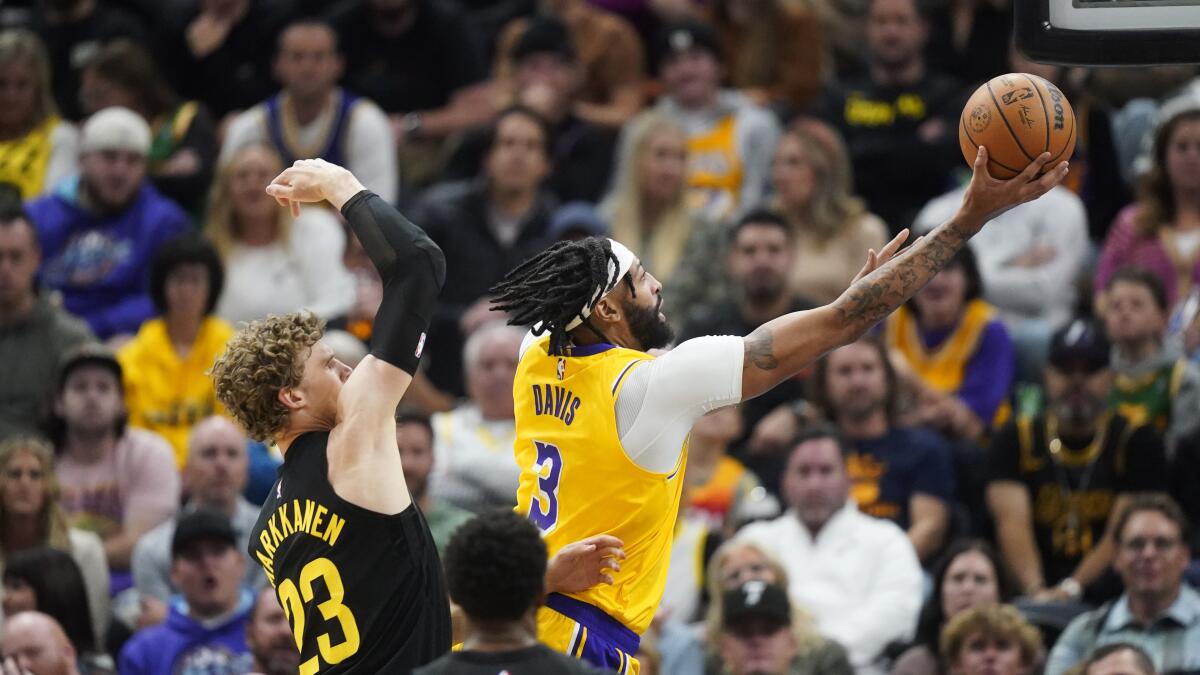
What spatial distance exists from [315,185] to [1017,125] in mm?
2186

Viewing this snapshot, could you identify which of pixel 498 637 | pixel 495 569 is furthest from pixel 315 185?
pixel 498 637

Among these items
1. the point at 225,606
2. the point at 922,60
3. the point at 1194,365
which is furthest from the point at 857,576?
the point at 922,60

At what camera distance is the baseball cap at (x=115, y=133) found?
1301 cm

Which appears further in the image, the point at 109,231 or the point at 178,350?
the point at 109,231

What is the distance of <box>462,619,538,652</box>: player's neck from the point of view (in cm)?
556

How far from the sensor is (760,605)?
9.84 meters

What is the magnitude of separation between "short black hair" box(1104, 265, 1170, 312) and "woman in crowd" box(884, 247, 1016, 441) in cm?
89

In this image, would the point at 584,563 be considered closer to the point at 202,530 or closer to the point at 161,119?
the point at 202,530

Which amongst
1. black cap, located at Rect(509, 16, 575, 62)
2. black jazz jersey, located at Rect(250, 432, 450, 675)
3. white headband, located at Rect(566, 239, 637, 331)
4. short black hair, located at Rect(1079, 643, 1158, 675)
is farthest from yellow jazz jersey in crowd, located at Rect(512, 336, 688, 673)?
black cap, located at Rect(509, 16, 575, 62)

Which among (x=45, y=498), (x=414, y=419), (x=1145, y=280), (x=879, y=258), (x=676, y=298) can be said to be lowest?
(x=45, y=498)

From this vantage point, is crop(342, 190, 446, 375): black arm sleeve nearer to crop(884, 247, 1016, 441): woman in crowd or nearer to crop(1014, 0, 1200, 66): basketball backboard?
crop(1014, 0, 1200, 66): basketball backboard

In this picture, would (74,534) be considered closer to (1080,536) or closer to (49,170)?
(49,170)

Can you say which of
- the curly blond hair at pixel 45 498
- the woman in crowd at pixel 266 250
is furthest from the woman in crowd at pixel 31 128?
the curly blond hair at pixel 45 498

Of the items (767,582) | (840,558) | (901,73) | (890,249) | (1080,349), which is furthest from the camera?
(901,73)
